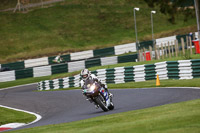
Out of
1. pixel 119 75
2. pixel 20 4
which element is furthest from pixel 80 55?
pixel 20 4

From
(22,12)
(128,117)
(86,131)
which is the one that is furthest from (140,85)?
(22,12)

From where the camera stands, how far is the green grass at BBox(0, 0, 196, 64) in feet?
189

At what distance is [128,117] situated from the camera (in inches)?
436

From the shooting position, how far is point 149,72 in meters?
23.6

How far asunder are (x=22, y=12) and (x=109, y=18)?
39.8ft

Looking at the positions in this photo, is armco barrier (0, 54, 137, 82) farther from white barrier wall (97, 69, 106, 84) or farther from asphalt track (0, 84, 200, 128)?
asphalt track (0, 84, 200, 128)

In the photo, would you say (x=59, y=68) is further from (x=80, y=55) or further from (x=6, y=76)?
(x=80, y=55)

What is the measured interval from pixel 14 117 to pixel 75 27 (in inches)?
1900

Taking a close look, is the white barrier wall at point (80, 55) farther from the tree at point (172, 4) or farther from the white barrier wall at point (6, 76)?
the tree at point (172, 4)

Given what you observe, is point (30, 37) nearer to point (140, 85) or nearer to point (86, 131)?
point (140, 85)

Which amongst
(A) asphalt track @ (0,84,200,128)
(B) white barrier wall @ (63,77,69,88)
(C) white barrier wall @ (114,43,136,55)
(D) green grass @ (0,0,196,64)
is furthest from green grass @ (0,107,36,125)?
(D) green grass @ (0,0,196,64)

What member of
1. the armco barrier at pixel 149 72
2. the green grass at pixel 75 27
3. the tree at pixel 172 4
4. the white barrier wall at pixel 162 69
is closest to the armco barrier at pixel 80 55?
the tree at pixel 172 4

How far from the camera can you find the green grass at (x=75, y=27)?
189 feet

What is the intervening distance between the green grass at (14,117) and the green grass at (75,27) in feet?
120
